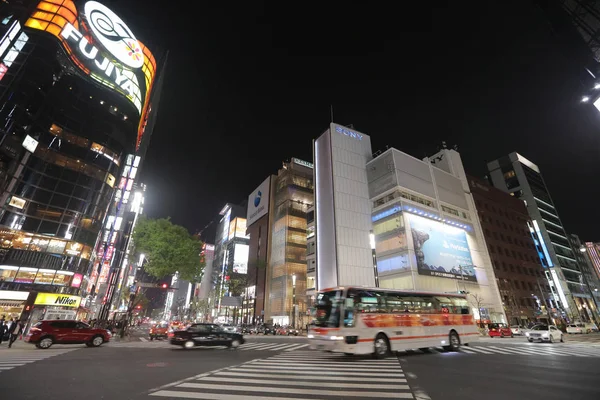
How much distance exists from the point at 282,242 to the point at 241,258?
1052 inches

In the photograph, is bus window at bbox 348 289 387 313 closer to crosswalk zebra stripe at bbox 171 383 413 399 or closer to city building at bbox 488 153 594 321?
crosswalk zebra stripe at bbox 171 383 413 399

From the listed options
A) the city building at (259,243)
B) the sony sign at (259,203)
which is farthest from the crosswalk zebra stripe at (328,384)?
the sony sign at (259,203)

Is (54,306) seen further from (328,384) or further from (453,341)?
(453,341)

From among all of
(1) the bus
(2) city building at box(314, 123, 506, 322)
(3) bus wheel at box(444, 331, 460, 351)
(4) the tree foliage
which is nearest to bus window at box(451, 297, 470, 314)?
(1) the bus

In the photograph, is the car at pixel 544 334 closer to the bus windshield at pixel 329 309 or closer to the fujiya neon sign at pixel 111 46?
the bus windshield at pixel 329 309

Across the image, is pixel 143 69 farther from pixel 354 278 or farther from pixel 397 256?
pixel 397 256

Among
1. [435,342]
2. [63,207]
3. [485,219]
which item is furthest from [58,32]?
[485,219]

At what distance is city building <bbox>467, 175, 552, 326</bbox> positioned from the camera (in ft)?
197

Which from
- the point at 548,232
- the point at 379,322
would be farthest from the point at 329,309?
the point at 548,232

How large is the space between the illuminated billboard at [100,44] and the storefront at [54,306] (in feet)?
95.1

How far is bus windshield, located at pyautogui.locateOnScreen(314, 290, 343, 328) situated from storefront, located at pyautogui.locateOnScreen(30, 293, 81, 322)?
3323cm

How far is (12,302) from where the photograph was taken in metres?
29.0

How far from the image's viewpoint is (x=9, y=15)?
3394 cm

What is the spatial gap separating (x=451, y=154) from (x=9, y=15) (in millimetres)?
80319
